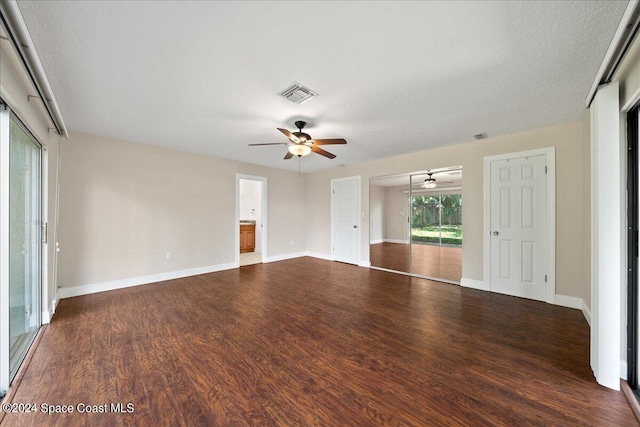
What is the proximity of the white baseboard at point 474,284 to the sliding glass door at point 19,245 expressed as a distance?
5.28 m

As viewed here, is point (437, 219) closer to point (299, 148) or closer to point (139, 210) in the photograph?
point (299, 148)

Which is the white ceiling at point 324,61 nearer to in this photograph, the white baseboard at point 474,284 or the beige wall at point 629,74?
the beige wall at point 629,74

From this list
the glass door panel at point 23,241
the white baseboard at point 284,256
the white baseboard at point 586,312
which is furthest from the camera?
the white baseboard at point 284,256

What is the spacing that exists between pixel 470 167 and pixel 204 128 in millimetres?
4291

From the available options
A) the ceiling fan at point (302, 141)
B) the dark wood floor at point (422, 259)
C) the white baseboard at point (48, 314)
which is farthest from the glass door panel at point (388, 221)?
the white baseboard at point (48, 314)

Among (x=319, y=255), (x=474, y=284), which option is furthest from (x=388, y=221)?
(x=474, y=284)

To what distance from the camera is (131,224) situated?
4.16 m

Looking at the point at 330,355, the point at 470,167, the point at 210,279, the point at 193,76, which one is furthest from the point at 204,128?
the point at 470,167

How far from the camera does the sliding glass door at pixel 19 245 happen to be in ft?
5.57

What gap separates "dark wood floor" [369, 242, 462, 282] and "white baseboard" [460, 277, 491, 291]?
192 mm

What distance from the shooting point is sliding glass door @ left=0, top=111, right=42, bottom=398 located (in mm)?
1698

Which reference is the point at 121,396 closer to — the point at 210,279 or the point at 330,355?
the point at 330,355

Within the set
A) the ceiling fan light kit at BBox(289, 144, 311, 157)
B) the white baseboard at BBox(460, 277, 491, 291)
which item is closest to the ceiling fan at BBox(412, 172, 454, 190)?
the white baseboard at BBox(460, 277, 491, 291)

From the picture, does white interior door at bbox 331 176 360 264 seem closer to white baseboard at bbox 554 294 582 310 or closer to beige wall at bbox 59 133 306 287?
beige wall at bbox 59 133 306 287
